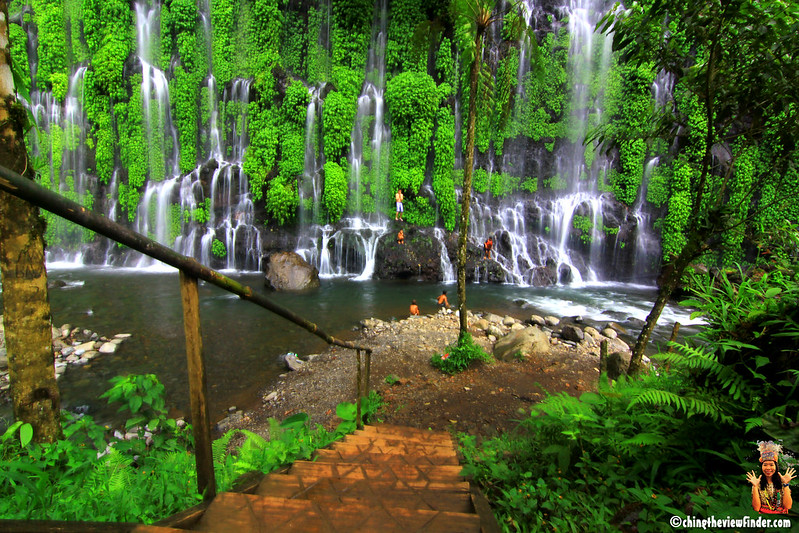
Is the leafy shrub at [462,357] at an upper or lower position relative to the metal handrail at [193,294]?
lower

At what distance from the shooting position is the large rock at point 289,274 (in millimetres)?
15508

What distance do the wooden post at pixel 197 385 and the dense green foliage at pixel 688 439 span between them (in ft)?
5.15

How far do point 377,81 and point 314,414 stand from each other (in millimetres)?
20213

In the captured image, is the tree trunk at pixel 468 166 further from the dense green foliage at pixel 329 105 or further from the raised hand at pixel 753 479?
the dense green foliage at pixel 329 105

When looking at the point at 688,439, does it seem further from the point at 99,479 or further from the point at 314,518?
the point at 99,479

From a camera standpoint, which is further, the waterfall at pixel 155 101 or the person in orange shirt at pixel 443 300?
the waterfall at pixel 155 101

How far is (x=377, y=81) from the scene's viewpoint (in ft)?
70.9

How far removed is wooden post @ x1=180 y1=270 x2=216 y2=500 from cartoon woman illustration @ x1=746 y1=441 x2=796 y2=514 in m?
2.40

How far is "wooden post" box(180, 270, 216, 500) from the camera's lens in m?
1.62

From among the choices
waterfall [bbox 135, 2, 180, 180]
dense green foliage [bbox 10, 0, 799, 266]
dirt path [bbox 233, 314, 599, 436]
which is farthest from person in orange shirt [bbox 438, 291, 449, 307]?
waterfall [bbox 135, 2, 180, 180]

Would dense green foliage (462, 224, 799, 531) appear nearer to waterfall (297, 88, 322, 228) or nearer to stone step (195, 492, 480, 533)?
stone step (195, 492, 480, 533)

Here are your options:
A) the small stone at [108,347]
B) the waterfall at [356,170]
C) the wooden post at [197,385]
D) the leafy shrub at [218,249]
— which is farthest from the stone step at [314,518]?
the leafy shrub at [218,249]

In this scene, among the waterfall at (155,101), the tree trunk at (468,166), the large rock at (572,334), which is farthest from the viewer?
the waterfall at (155,101)

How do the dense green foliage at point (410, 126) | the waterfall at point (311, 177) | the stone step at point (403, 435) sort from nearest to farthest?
1. the stone step at point (403, 435)
2. the dense green foliage at point (410, 126)
3. the waterfall at point (311, 177)
